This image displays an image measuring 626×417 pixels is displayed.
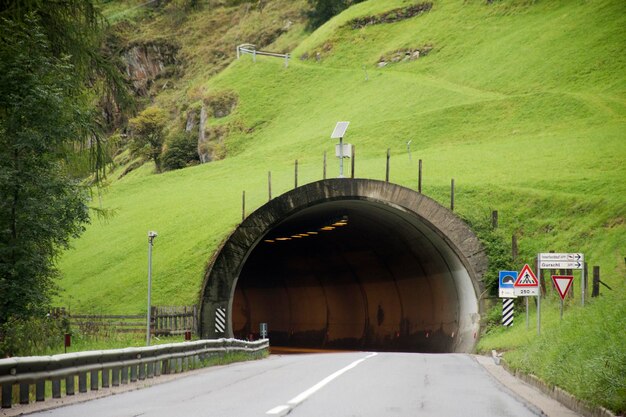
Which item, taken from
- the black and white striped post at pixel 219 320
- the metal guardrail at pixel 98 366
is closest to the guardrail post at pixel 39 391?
the metal guardrail at pixel 98 366

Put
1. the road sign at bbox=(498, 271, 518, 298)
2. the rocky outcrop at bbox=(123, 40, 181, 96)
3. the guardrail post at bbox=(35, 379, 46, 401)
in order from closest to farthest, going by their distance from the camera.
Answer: the guardrail post at bbox=(35, 379, 46, 401)
the road sign at bbox=(498, 271, 518, 298)
the rocky outcrop at bbox=(123, 40, 181, 96)

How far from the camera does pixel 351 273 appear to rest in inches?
1902

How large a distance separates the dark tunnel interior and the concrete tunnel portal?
57 mm

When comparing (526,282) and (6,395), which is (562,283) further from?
(6,395)

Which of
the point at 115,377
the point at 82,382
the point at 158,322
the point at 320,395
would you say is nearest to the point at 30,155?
the point at 115,377

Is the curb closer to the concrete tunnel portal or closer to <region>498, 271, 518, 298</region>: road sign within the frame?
<region>498, 271, 518, 298</region>: road sign

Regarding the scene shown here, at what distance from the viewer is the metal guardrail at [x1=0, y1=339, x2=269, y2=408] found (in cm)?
1350

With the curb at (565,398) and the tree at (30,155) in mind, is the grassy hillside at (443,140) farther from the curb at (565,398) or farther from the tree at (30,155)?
the tree at (30,155)

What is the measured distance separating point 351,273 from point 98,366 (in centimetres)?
3213

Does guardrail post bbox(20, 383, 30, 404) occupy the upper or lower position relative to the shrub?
lower

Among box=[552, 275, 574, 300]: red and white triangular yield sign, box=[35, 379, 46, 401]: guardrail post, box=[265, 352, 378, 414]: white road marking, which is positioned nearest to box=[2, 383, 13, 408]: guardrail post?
box=[35, 379, 46, 401]: guardrail post

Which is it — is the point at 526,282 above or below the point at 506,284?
above

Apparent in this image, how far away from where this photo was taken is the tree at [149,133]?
326 feet

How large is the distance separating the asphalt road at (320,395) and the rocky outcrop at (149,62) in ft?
384
